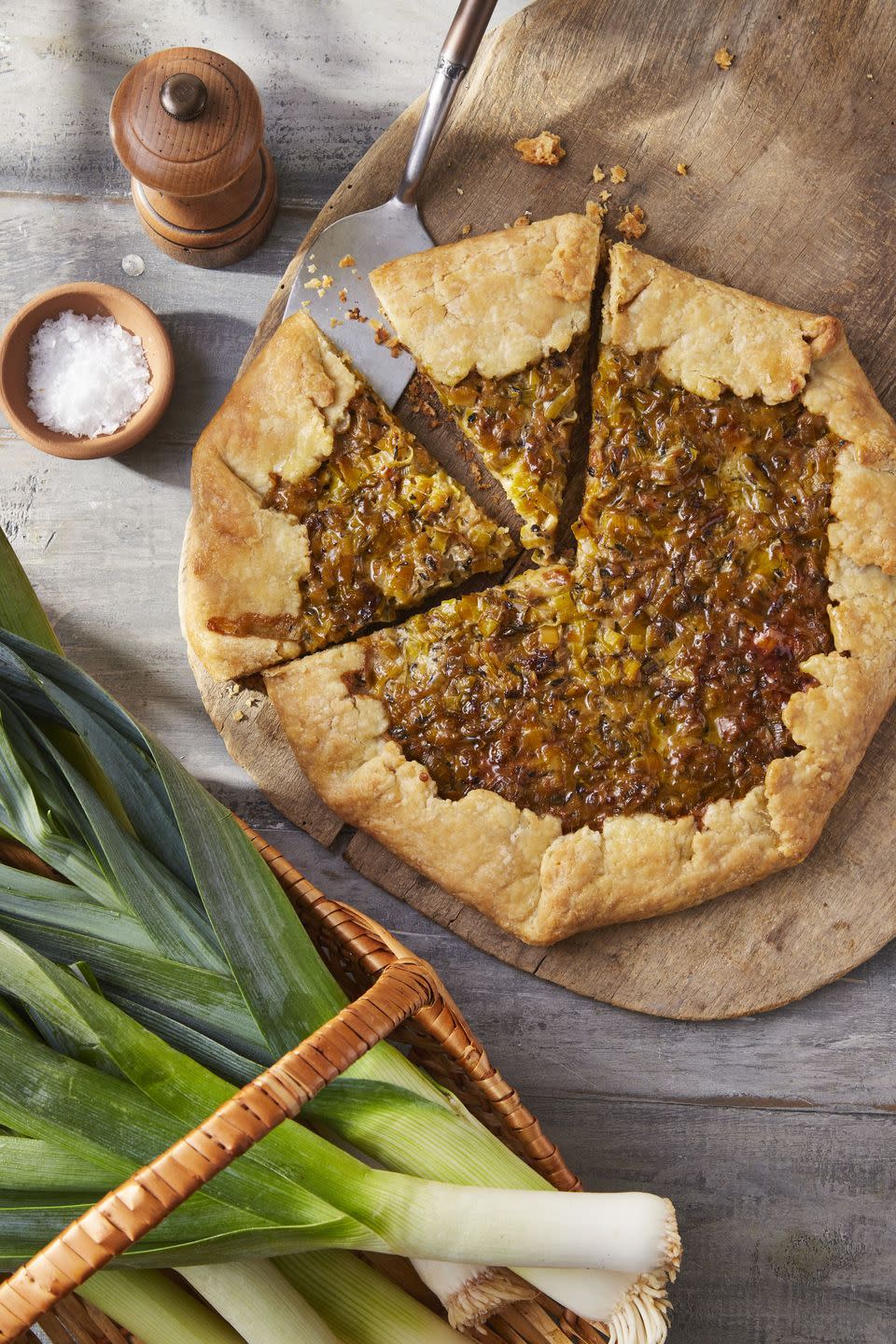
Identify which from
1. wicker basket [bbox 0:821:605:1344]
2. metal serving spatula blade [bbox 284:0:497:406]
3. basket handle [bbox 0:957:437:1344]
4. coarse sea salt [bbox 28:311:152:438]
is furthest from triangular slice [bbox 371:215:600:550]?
basket handle [bbox 0:957:437:1344]

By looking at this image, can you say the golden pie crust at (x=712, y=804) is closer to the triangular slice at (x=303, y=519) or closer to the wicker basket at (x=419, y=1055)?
the triangular slice at (x=303, y=519)

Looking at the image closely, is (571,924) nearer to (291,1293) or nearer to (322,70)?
(291,1293)

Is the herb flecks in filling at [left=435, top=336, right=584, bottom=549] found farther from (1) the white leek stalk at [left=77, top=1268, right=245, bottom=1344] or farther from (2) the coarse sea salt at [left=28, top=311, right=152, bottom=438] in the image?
(1) the white leek stalk at [left=77, top=1268, right=245, bottom=1344]

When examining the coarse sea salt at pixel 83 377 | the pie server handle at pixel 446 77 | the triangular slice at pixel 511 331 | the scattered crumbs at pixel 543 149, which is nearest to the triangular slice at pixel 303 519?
the triangular slice at pixel 511 331

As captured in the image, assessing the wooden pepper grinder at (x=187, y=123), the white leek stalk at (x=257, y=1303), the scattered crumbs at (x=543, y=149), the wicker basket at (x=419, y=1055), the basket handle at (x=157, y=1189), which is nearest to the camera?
the basket handle at (x=157, y=1189)

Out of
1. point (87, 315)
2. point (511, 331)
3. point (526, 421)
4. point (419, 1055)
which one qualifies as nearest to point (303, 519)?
point (526, 421)

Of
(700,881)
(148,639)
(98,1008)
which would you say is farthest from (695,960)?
(148,639)
